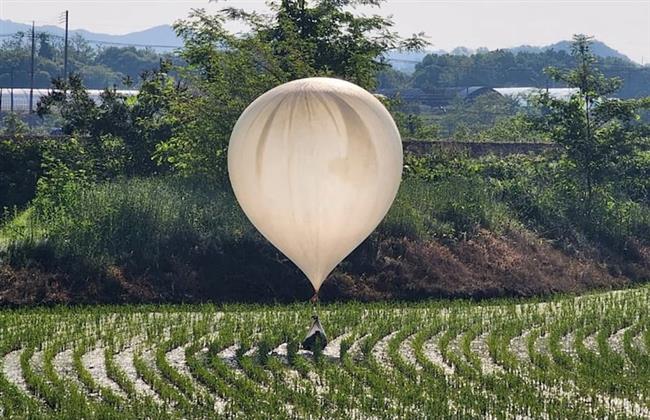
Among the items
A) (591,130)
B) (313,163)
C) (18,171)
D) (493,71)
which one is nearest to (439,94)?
(493,71)

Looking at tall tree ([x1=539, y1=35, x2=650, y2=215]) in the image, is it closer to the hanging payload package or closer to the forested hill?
the hanging payload package

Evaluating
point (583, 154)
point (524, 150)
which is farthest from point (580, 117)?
point (524, 150)

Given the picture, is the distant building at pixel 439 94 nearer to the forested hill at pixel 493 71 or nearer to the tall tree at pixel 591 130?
the forested hill at pixel 493 71

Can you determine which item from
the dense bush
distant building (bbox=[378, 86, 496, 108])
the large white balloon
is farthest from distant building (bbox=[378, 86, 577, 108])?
the large white balloon

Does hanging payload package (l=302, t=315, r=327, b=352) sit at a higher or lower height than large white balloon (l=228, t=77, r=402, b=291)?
lower

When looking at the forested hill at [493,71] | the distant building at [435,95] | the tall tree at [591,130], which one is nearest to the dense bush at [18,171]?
the tall tree at [591,130]

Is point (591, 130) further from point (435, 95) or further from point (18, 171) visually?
point (435, 95)
